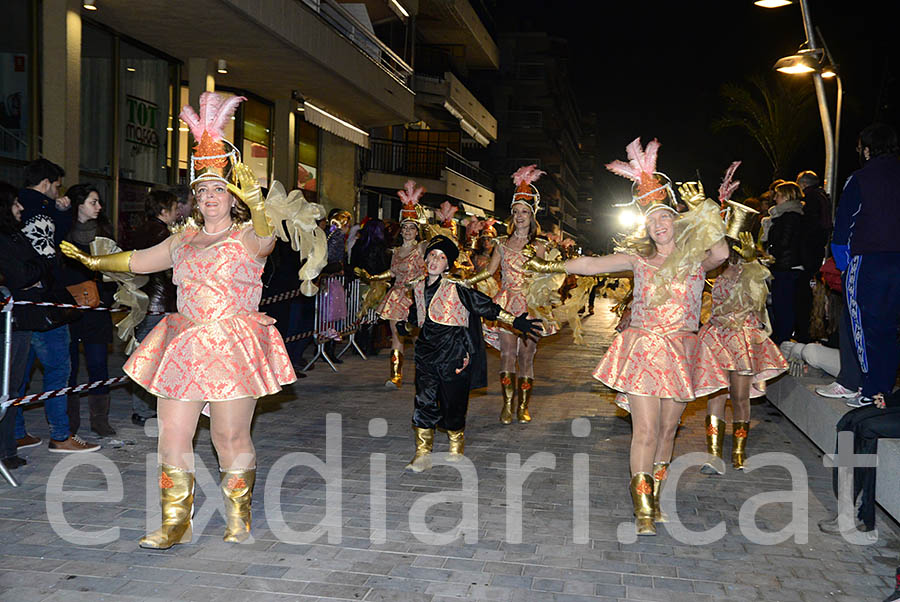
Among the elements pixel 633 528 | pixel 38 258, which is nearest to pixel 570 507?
pixel 633 528

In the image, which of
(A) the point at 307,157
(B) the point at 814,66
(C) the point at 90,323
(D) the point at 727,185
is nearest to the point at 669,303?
(D) the point at 727,185

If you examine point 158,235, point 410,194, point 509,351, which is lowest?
point 509,351

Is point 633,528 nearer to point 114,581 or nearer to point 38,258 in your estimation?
point 114,581

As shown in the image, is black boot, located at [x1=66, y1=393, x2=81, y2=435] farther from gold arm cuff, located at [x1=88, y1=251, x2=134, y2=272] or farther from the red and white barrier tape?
gold arm cuff, located at [x1=88, y1=251, x2=134, y2=272]

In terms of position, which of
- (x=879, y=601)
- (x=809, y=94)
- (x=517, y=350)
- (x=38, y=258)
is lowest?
(x=879, y=601)

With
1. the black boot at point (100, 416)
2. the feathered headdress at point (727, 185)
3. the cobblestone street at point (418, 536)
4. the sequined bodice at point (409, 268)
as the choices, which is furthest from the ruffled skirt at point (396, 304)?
the feathered headdress at point (727, 185)


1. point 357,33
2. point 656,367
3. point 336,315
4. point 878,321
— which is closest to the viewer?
point 656,367

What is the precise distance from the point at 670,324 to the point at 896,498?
188 centimetres

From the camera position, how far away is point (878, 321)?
278 inches

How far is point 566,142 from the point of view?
3499 inches

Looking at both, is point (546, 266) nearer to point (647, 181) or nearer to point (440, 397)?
point (647, 181)

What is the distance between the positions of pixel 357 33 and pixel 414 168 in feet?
43.6

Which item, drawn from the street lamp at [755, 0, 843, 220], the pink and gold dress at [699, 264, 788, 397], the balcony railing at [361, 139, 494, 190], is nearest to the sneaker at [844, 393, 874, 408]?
→ the pink and gold dress at [699, 264, 788, 397]

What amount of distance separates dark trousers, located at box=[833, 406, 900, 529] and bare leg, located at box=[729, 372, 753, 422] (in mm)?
1916
